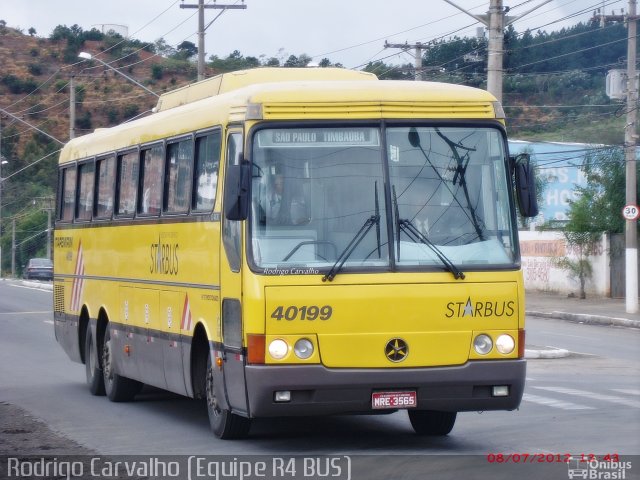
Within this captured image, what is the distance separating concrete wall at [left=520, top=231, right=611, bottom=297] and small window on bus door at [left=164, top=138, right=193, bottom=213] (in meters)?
30.3

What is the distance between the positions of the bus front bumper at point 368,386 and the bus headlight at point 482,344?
0.10 m

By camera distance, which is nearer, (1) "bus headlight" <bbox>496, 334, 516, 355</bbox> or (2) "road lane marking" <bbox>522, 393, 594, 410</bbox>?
(1) "bus headlight" <bbox>496, 334, 516, 355</bbox>

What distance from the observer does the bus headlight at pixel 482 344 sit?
1066cm

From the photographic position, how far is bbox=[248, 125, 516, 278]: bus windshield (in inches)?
417

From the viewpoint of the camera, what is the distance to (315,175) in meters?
10.8

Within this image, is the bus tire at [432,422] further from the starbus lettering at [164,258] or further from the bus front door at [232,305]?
the starbus lettering at [164,258]

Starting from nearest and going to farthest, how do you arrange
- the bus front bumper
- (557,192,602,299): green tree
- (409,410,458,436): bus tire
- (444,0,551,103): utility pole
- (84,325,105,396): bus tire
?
the bus front bumper
(409,410,458,436): bus tire
(84,325,105,396): bus tire
(444,0,551,103): utility pole
(557,192,602,299): green tree

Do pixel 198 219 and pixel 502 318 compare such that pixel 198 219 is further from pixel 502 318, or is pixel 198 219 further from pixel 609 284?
pixel 609 284

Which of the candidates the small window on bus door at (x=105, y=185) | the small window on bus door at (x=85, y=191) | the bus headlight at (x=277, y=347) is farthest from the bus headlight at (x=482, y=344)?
the small window on bus door at (x=85, y=191)

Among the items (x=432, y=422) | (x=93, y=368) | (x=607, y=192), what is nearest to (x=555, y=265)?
(x=607, y=192)

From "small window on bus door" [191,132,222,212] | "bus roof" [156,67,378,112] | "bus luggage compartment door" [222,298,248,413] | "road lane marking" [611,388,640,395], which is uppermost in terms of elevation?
"bus roof" [156,67,378,112]

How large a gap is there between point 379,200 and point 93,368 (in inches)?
263

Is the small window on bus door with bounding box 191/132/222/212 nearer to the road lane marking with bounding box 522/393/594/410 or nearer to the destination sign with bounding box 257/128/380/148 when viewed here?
the destination sign with bounding box 257/128/380/148

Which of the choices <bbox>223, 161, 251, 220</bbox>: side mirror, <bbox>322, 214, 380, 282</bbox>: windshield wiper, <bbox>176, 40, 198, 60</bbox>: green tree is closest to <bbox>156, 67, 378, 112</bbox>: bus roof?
<bbox>223, 161, 251, 220</bbox>: side mirror
